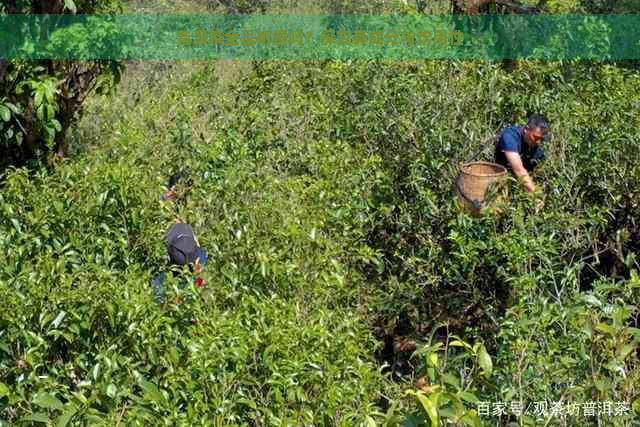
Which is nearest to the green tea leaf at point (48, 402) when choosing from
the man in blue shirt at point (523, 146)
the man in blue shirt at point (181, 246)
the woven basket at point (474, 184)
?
the man in blue shirt at point (181, 246)

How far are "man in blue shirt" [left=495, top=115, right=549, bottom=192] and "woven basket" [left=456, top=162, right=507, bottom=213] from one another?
0.15 metres

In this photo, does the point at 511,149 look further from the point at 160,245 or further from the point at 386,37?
Answer: the point at 386,37

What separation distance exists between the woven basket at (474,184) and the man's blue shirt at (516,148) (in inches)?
8.0

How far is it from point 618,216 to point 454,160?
38.5 inches

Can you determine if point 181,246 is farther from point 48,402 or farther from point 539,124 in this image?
point 539,124

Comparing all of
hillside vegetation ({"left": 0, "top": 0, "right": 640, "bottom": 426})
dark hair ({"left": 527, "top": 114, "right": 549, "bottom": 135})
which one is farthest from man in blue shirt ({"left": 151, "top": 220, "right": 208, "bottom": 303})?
dark hair ({"left": 527, "top": 114, "right": 549, "bottom": 135})

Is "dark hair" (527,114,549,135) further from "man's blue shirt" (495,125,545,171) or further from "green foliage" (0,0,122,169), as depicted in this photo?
"green foliage" (0,0,122,169)

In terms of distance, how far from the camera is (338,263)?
355 cm

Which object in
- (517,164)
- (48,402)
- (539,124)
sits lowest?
(517,164)

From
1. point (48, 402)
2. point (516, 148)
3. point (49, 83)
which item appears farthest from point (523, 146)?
point (48, 402)

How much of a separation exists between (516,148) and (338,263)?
170 cm

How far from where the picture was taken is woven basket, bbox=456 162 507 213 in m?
4.29

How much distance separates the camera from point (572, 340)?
2.59 meters

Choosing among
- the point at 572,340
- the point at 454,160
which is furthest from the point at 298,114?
the point at 572,340
